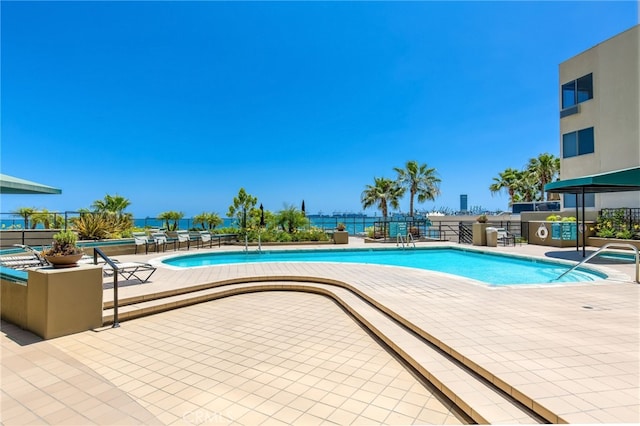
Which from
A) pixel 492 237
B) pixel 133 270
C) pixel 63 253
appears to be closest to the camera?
pixel 63 253

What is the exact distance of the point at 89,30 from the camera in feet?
36.9

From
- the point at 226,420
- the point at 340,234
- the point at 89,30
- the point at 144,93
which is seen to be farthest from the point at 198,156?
the point at 226,420

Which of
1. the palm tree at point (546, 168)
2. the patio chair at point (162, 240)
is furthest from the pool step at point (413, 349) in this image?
the palm tree at point (546, 168)

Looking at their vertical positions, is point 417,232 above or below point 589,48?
below

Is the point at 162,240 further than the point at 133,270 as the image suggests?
Yes

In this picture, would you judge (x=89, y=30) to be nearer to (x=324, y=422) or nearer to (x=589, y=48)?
(x=324, y=422)

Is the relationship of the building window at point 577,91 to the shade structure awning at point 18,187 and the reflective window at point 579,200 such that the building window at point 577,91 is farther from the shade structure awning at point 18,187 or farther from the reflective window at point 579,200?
the shade structure awning at point 18,187

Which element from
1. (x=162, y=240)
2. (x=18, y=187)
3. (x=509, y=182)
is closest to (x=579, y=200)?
(x=509, y=182)

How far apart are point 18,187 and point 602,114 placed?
64.8 ft

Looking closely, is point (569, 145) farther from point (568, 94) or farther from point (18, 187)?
point (18, 187)

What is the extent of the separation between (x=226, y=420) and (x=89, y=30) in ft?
47.6

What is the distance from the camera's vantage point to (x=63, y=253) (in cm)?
396

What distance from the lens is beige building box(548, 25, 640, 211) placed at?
12.4 metres

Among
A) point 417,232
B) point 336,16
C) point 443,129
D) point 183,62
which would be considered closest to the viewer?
point 336,16
